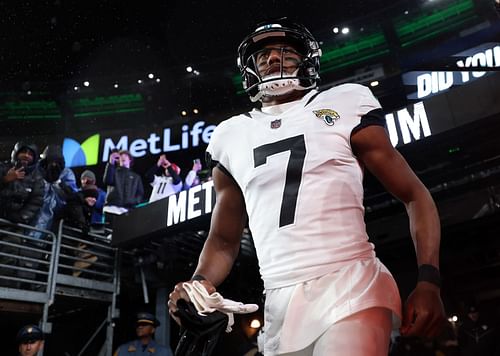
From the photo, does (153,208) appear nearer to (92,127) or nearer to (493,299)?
(493,299)

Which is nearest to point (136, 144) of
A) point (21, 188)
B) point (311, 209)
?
point (21, 188)

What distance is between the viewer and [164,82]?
2316 centimetres

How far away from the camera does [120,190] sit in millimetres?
9672

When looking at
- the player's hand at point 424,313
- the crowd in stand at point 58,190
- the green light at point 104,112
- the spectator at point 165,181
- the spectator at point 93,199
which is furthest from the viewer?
the green light at point 104,112

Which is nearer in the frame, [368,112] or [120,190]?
[368,112]

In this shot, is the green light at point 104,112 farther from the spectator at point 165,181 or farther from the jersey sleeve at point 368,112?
the jersey sleeve at point 368,112

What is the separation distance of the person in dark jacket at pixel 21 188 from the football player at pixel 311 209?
5912mm

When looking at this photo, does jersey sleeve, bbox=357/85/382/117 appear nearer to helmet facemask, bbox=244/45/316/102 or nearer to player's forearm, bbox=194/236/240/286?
helmet facemask, bbox=244/45/316/102

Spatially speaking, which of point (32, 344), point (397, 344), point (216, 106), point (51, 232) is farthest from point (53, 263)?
point (216, 106)

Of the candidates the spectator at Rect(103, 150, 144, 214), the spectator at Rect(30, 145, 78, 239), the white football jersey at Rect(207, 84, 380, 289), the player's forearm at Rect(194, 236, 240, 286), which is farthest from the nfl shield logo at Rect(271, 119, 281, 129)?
the spectator at Rect(103, 150, 144, 214)

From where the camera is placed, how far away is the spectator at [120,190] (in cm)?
954

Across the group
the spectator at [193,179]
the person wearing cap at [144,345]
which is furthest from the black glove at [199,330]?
the spectator at [193,179]

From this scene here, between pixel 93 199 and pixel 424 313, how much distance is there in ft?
27.7

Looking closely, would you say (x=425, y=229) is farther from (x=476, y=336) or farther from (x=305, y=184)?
(x=476, y=336)
